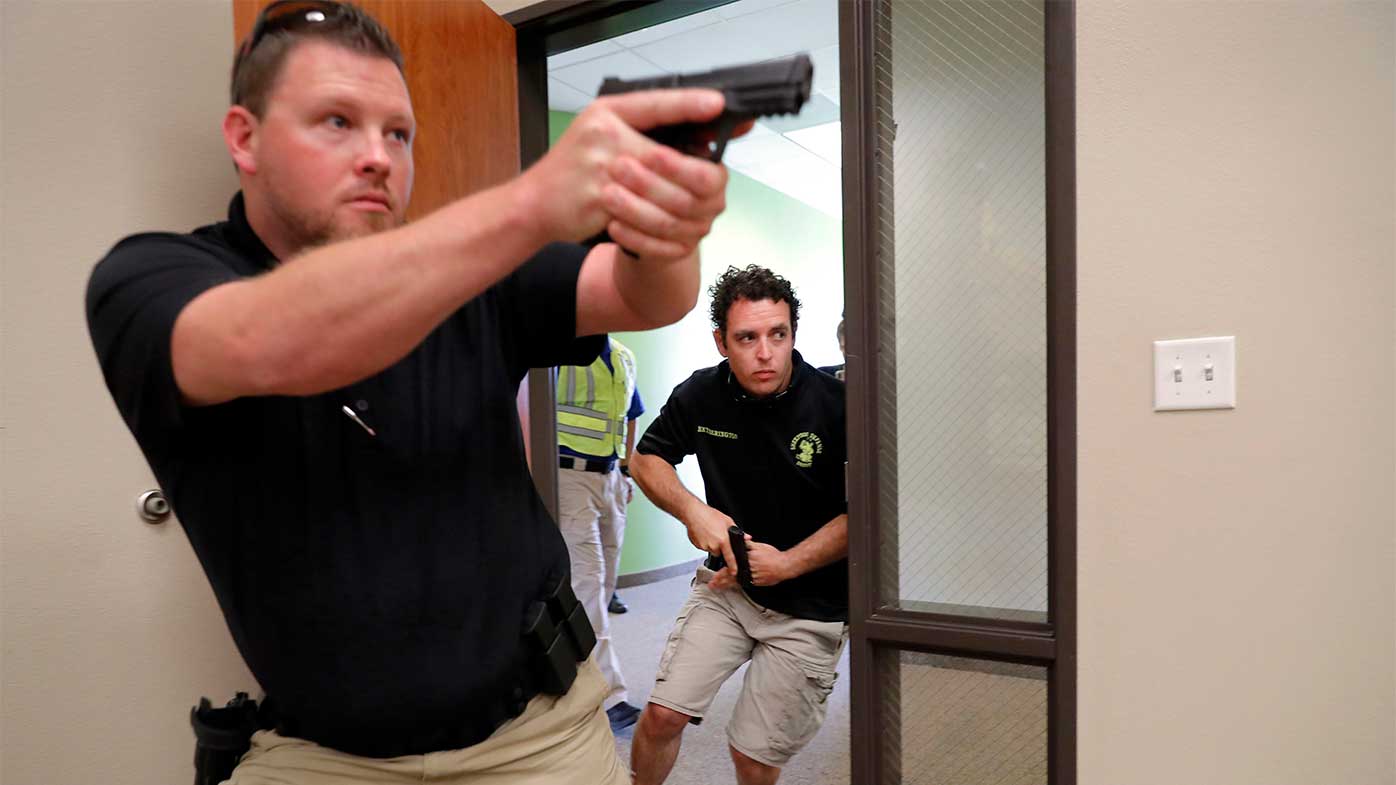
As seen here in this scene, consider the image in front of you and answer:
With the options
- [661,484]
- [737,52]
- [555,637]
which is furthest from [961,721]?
[737,52]

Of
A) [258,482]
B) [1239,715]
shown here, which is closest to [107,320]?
[258,482]

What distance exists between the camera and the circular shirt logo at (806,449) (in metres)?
2.16

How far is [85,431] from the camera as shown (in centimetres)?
128

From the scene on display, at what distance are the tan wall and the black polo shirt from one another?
1103 millimetres

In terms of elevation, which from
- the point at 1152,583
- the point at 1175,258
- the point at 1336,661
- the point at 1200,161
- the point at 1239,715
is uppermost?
the point at 1200,161

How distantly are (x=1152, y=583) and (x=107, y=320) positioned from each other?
5.15ft

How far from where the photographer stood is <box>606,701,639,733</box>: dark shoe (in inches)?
115

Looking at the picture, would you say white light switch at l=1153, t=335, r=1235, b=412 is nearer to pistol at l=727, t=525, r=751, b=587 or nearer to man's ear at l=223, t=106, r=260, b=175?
Answer: pistol at l=727, t=525, r=751, b=587

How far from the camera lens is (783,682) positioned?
2078 mm

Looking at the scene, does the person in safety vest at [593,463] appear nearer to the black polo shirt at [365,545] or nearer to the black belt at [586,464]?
the black belt at [586,464]

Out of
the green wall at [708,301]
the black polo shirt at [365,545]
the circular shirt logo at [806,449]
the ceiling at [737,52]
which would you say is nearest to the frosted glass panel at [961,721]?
the circular shirt logo at [806,449]

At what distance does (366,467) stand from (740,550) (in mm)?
1335

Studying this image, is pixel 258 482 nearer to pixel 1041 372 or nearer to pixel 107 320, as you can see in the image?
pixel 107 320

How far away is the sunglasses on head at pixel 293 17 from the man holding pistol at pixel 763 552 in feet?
4.77
